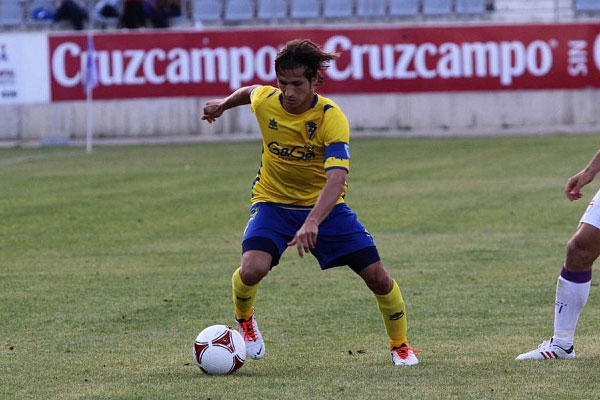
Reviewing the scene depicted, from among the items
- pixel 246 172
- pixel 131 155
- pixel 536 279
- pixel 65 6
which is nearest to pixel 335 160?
pixel 536 279

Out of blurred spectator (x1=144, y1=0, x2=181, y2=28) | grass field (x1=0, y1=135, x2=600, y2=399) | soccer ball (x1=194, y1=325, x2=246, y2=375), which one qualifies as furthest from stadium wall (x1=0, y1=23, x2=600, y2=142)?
soccer ball (x1=194, y1=325, x2=246, y2=375)

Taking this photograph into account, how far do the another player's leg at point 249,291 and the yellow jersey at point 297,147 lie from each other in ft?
1.44

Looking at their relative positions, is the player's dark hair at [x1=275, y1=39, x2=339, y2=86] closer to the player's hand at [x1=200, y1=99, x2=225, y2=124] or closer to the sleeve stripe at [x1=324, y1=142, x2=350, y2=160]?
the sleeve stripe at [x1=324, y1=142, x2=350, y2=160]

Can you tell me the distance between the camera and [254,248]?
705 cm

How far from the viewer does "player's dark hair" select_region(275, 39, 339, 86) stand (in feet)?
22.0

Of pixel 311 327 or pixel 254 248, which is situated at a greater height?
pixel 254 248

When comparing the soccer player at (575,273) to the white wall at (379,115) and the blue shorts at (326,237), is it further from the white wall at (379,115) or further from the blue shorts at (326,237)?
the white wall at (379,115)

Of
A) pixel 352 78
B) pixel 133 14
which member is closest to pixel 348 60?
pixel 352 78

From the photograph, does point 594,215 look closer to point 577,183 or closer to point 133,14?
point 577,183

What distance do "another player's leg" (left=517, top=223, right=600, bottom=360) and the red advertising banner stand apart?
974 inches

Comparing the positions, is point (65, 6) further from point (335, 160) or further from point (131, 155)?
point (335, 160)

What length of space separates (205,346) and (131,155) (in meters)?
20.4

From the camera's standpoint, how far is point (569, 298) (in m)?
7.09

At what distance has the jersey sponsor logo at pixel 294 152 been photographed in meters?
7.04
